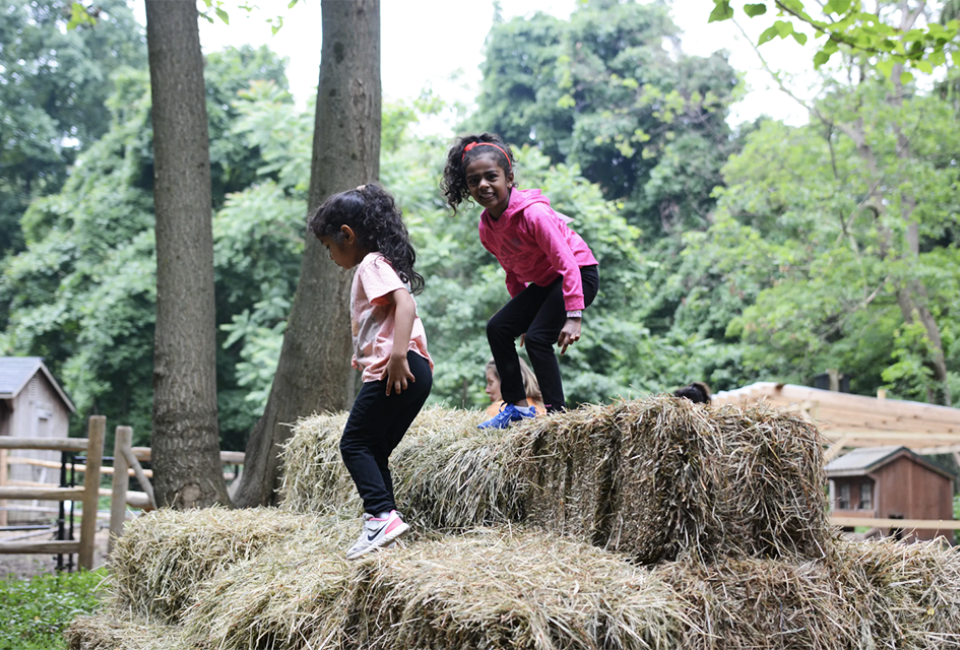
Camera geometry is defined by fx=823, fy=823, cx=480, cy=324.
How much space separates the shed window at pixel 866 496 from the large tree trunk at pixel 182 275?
7531 mm

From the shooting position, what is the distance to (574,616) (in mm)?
2305

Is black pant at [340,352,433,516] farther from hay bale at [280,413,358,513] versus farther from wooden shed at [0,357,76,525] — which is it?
wooden shed at [0,357,76,525]

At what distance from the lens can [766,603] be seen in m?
2.86

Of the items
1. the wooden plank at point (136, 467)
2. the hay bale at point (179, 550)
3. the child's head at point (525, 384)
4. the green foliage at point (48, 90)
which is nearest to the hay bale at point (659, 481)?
the hay bale at point (179, 550)

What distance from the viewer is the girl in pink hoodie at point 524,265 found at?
3961mm

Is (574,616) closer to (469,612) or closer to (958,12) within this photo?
(469,612)

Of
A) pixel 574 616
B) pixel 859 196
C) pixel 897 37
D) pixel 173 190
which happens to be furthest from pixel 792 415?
pixel 859 196

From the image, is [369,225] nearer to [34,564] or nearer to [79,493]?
[79,493]

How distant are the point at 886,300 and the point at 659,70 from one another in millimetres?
12227

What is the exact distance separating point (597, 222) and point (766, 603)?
11.8 meters

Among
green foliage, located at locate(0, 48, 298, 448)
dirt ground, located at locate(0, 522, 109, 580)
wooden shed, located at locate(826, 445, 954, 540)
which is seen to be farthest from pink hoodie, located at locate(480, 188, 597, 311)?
green foliage, located at locate(0, 48, 298, 448)

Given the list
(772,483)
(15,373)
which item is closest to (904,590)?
(772,483)

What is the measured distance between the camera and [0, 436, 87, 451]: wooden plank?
7.83 m

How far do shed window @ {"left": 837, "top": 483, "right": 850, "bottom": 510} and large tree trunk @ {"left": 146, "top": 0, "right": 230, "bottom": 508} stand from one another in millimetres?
7685
